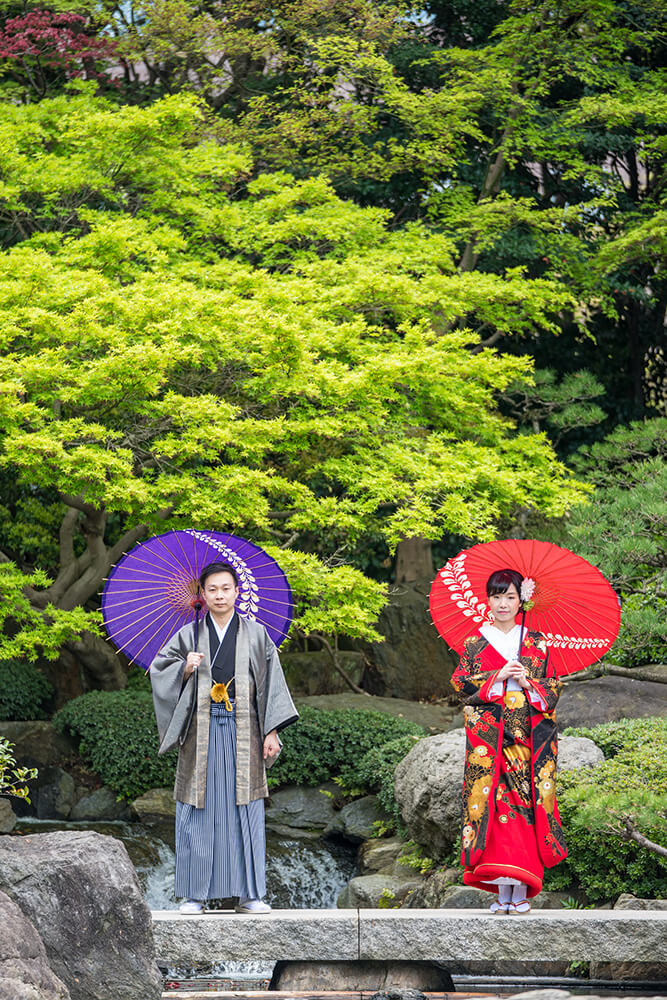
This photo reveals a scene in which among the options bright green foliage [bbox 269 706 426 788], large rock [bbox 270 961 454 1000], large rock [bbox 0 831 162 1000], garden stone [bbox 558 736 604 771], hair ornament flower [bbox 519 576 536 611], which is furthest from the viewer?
bright green foliage [bbox 269 706 426 788]

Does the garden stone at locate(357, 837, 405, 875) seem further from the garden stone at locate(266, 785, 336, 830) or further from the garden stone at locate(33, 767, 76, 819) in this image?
the garden stone at locate(33, 767, 76, 819)

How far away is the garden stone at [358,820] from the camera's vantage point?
31.1ft

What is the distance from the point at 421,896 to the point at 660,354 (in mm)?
10166

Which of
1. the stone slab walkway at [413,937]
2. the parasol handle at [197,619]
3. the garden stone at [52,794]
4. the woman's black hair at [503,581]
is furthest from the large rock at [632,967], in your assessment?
the garden stone at [52,794]

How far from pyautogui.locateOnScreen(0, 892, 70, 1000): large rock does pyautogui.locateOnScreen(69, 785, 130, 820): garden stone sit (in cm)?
722

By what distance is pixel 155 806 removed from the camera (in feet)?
33.4

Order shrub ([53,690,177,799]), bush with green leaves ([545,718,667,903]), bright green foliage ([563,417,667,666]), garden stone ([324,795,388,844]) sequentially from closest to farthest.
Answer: bush with green leaves ([545,718,667,903]), bright green foliage ([563,417,667,666]), garden stone ([324,795,388,844]), shrub ([53,690,177,799])

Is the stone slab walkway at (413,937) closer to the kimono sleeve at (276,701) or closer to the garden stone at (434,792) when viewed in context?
the kimono sleeve at (276,701)

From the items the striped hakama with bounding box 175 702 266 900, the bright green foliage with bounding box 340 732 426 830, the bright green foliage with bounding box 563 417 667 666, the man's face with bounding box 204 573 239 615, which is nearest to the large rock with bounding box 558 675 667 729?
the bright green foliage with bounding box 563 417 667 666

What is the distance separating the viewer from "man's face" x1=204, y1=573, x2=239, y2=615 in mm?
5113

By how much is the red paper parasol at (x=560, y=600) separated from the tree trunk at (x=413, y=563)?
8.82 m

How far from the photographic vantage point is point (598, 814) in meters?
5.94

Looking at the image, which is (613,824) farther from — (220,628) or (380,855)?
(380,855)

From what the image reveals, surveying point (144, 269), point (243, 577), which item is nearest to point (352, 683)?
point (144, 269)
